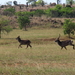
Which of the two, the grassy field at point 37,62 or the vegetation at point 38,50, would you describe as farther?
the vegetation at point 38,50

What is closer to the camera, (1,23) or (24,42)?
(24,42)

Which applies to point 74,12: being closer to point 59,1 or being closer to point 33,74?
point 59,1

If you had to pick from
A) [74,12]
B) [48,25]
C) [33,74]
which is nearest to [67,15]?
[74,12]

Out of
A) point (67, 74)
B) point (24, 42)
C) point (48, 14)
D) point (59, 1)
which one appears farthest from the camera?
point (59, 1)

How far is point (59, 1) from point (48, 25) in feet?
356

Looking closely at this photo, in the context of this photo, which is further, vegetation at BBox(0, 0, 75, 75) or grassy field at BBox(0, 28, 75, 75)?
vegetation at BBox(0, 0, 75, 75)

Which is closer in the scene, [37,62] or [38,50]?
[37,62]

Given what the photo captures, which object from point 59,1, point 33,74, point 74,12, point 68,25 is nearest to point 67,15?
point 74,12

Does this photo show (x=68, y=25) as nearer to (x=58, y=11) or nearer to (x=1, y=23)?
(x=1, y=23)

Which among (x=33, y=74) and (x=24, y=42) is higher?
(x=33, y=74)

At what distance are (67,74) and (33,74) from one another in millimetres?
1180

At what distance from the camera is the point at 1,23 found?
4494 cm

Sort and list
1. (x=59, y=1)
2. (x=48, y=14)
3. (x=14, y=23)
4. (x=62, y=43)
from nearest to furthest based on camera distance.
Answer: (x=62, y=43) < (x=14, y=23) < (x=48, y=14) < (x=59, y=1)

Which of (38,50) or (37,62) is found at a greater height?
(37,62)
